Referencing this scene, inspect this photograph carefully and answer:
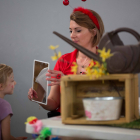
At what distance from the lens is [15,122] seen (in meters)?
2.77

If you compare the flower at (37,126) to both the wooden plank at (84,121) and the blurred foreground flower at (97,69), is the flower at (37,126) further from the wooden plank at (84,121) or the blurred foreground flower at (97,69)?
the blurred foreground flower at (97,69)

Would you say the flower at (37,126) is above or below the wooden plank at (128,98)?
below

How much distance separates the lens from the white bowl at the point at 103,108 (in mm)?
713

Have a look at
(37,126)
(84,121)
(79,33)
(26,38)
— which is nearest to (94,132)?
(84,121)

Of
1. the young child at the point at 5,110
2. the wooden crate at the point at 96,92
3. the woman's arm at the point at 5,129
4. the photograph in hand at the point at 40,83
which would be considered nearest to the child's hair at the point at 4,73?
the young child at the point at 5,110

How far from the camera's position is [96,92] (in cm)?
86

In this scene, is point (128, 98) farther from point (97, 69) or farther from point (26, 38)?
point (26, 38)

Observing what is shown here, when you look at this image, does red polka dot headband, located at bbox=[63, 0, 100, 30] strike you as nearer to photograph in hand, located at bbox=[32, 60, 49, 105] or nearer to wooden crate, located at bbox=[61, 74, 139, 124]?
photograph in hand, located at bbox=[32, 60, 49, 105]

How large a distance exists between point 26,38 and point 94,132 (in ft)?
7.58

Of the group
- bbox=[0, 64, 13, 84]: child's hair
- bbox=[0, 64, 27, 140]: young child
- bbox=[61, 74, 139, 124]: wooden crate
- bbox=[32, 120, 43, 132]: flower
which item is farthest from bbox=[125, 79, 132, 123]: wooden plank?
bbox=[0, 64, 13, 84]: child's hair

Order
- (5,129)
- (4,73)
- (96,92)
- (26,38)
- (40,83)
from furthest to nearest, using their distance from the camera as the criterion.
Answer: (26,38)
(4,73)
(5,129)
(40,83)
(96,92)

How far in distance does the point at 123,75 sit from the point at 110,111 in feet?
0.42

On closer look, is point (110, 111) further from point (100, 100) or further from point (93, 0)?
point (93, 0)

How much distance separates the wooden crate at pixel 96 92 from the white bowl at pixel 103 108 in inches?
0.7
